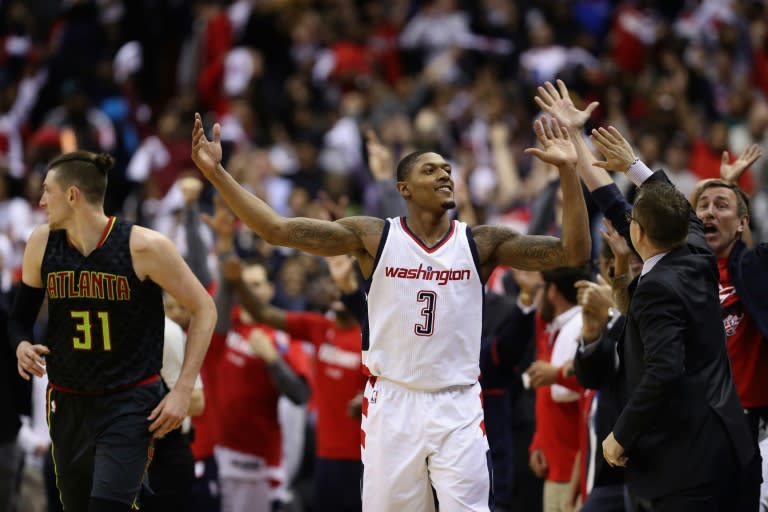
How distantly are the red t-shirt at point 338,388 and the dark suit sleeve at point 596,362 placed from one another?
2970 millimetres

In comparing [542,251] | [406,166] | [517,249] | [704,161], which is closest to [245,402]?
[406,166]

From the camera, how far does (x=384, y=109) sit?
55.9ft

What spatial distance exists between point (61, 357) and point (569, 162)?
3068mm

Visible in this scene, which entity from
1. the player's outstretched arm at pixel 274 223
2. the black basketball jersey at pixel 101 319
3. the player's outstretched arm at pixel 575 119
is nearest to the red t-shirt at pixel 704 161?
the player's outstretched arm at pixel 575 119

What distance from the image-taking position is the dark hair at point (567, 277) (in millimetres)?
7973

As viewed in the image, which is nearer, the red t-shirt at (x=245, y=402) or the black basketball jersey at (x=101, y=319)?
A: the black basketball jersey at (x=101, y=319)

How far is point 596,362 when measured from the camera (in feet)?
22.4

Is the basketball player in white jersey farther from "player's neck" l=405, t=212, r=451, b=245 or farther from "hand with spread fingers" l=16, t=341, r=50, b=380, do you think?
"hand with spread fingers" l=16, t=341, r=50, b=380

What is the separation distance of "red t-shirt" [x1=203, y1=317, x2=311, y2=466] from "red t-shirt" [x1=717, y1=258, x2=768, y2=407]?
4400mm

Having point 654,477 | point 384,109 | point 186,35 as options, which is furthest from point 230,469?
point 186,35

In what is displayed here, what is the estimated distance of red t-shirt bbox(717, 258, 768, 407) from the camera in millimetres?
6891

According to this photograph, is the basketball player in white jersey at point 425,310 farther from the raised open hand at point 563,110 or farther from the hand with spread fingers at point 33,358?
the hand with spread fingers at point 33,358

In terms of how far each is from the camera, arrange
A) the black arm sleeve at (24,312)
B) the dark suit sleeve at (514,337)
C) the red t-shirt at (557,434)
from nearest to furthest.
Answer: the black arm sleeve at (24,312)
the red t-shirt at (557,434)
the dark suit sleeve at (514,337)

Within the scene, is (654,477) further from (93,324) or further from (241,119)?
(241,119)
